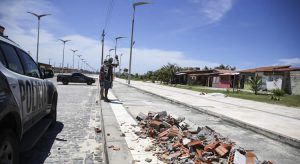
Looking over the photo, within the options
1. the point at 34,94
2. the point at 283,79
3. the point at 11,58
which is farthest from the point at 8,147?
the point at 283,79

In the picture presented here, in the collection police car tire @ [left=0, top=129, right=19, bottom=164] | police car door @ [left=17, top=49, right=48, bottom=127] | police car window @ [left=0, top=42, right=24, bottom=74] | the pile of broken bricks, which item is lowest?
the pile of broken bricks

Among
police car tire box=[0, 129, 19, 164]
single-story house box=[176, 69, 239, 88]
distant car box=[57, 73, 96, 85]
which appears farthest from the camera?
single-story house box=[176, 69, 239, 88]

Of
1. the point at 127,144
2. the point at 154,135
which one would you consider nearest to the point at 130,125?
the point at 154,135

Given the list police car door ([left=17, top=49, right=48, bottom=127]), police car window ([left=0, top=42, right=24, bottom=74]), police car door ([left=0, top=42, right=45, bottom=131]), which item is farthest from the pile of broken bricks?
police car window ([left=0, top=42, right=24, bottom=74])

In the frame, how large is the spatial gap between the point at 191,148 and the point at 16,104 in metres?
2.80

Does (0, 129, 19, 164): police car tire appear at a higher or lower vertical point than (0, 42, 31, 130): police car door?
lower

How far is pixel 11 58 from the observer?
366cm

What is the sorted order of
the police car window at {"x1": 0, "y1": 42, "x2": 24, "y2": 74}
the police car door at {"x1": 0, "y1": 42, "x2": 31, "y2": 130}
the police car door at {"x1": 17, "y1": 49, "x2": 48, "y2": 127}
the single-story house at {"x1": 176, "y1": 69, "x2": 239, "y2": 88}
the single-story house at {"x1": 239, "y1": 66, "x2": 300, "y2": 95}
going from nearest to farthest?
the police car door at {"x1": 0, "y1": 42, "x2": 31, "y2": 130} < the police car window at {"x1": 0, "y1": 42, "x2": 24, "y2": 74} < the police car door at {"x1": 17, "y1": 49, "x2": 48, "y2": 127} < the single-story house at {"x1": 239, "y1": 66, "x2": 300, "y2": 95} < the single-story house at {"x1": 176, "y1": 69, "x2": 239, "y2": 88}

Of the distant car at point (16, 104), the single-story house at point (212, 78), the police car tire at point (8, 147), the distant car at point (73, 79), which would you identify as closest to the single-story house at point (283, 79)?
the single-story house at point (212, 78)

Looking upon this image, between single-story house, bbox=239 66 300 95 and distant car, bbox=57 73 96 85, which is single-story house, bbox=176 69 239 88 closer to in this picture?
single-story house, bbox=239 66 300 95

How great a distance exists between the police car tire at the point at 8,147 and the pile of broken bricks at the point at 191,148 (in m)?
2.16

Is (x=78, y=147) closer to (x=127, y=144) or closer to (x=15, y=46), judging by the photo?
(x=127, y=144)

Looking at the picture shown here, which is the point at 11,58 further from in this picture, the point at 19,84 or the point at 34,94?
the point at 34,94

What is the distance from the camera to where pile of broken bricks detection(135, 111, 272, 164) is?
158 inches
